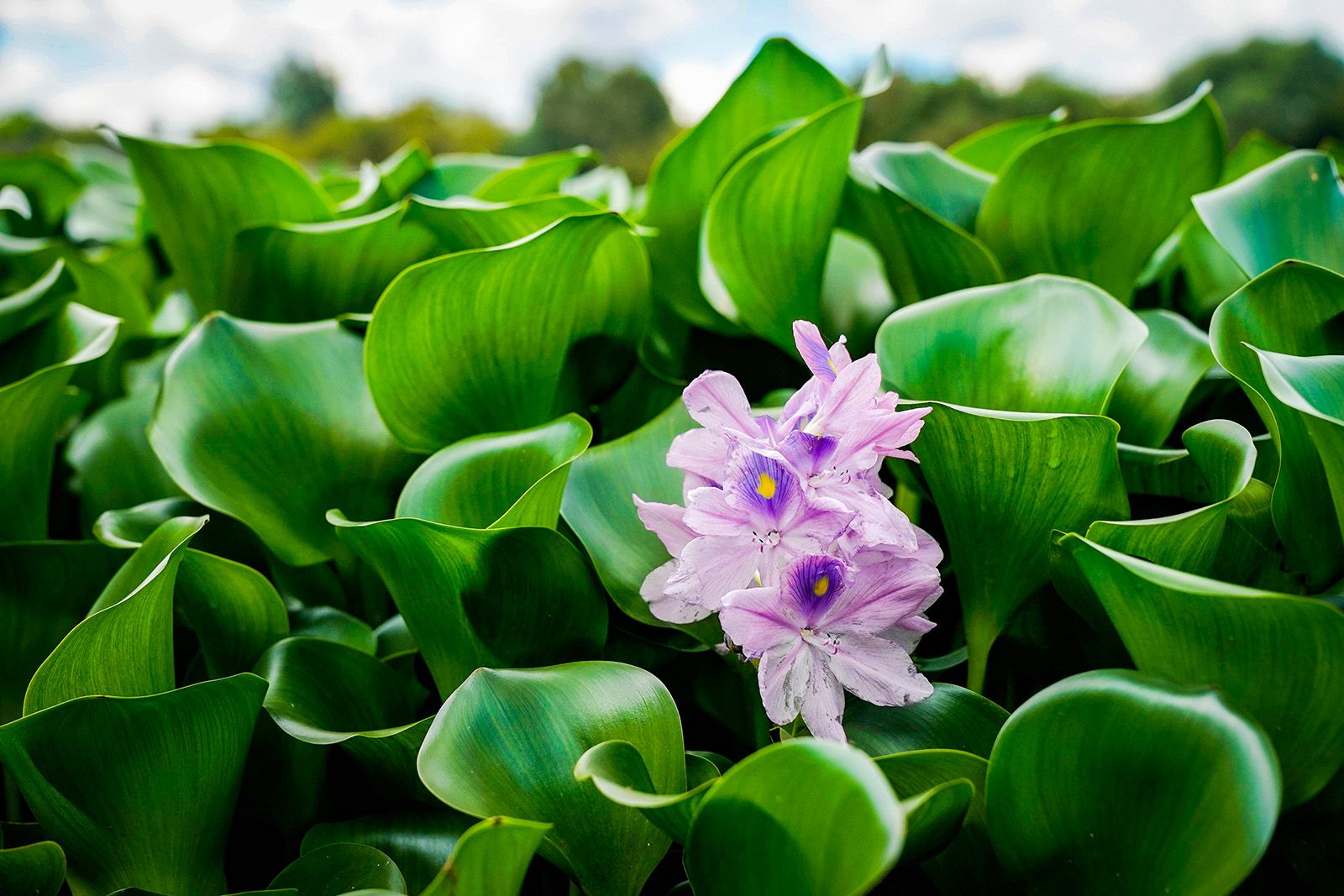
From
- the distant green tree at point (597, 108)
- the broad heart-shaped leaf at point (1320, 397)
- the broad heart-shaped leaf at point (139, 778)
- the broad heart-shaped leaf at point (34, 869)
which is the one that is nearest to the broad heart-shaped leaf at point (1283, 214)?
the broad heart-shaped leaf at point (1320, 397)

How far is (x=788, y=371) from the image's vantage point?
1.08 meters

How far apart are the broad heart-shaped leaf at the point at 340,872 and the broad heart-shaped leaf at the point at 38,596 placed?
1.20 feet

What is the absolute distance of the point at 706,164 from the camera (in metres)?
1.08

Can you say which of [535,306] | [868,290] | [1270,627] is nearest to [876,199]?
[868,290]

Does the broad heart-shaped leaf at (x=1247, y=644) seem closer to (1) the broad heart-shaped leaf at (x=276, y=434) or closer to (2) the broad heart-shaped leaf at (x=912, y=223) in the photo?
(2) the broad heart-shaped leaf at (x=912, y=223)

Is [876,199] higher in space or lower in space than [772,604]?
higher

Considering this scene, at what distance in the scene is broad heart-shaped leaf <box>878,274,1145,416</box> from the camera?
71 cm

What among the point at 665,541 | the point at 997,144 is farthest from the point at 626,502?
the point at 997,144

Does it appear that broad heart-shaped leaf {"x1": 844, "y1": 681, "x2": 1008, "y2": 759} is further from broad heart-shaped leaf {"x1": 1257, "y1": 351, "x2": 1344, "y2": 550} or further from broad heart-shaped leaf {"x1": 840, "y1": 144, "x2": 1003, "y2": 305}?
broad heart-shaped leaf {"x1": 840, "y1": 144, "x2": 1003, "y2": 305}

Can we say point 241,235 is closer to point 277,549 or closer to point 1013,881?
point 277,549

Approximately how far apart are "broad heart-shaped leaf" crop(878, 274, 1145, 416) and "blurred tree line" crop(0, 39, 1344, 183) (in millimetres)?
9964

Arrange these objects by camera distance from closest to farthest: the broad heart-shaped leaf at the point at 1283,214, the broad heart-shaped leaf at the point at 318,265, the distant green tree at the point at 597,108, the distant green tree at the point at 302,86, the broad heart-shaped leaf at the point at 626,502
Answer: the broad heart-shaped leaf at the point at 626,502, the broad heart-shaped leaf at the point at 1283,214, the broad heart-shaped leaf at the point at 318,265, the distant green tree at the point at 597,108, the distant green tree at the point at 302,86

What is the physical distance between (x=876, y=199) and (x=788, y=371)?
221mm

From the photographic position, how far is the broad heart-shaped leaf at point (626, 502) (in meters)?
0.70
